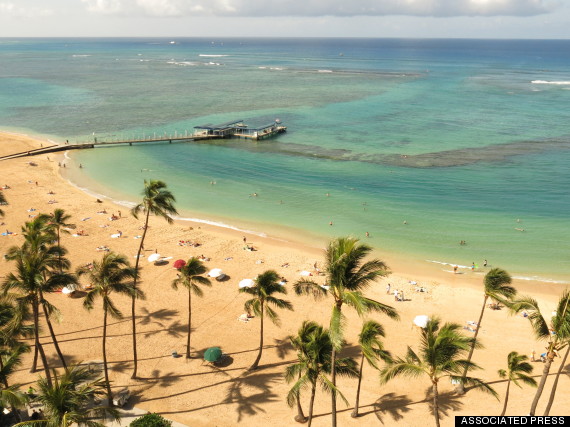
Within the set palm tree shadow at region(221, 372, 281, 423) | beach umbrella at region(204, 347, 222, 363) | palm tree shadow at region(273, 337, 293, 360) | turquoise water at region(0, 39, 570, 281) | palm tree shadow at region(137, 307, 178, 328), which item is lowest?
palm tree shadow at region(221, 372, 281, 423)

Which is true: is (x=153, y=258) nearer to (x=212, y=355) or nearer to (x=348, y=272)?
(x=212, y=355)

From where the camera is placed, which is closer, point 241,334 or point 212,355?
point 212,355

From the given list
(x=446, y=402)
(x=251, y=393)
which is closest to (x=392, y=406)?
(x=446, y=402)

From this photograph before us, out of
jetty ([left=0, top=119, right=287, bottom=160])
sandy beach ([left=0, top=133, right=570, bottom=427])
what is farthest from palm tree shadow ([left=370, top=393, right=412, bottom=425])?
jetty ([left=0, top=119, right=287, bottom=160])

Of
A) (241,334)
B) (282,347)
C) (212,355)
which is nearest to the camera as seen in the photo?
(212,355)

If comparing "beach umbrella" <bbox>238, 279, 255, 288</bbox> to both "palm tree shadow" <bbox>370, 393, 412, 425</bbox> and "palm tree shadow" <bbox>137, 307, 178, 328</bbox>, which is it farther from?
"palm tree shadow" <bbox>370, 393, 412, 425</bbox>

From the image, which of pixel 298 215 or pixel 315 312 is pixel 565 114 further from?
pixel 315 312
